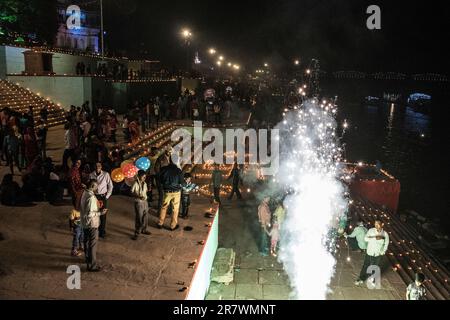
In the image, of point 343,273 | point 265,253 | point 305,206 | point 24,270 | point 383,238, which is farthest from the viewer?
point 305,206

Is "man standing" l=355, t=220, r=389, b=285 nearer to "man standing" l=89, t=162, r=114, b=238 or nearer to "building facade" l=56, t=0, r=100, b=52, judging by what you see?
"man standing" l=89, t=162, r=114, b=238

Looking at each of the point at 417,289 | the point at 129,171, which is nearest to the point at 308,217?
the point at 417,289

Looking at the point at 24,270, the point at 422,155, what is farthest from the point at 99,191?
the point at 422,155

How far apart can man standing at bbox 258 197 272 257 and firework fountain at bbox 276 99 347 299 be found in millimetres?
515

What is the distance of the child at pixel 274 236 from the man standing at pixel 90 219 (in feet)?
16.3

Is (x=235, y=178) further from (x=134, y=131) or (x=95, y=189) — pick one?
(x=95, y=189)

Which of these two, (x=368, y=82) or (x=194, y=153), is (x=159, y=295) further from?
(x=368, y=82)

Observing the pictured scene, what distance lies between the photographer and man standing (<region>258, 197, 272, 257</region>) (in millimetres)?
9922

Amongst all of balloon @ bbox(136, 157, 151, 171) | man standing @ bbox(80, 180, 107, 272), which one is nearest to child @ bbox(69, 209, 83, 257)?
man standing @ bbox(80, 180, 107, 272)

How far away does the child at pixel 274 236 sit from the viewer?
10013 mm

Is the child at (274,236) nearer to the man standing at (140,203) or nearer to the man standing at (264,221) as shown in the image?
the man standing at (264,221)

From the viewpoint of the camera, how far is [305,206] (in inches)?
563

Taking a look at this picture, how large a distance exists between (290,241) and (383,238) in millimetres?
3232

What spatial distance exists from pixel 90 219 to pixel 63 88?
16.3 meters
